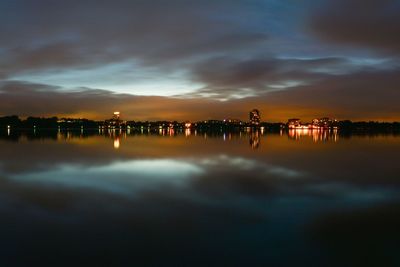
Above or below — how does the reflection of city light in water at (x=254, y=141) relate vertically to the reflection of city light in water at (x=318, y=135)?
above

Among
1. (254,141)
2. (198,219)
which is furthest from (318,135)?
(198,219)

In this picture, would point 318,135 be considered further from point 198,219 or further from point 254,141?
point 198,219

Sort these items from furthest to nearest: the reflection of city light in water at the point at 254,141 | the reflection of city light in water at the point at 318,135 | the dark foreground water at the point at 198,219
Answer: the reflection of city light in water at the point at 318,135, the reflection of city light in water at the point at 254,141, the dark foreground water at the point at 198,219

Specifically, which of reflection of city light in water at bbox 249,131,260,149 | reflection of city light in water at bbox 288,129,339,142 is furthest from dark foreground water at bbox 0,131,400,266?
reflection of city light in water at bbox 288,129,339,142

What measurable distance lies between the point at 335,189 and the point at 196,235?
32.2ft

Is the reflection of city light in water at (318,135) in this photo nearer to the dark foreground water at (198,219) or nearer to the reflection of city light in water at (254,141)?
the reflection of city light in water at (254,141)

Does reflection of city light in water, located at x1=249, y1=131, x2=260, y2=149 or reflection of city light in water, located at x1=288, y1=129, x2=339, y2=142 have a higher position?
reflection of city light in water, located at x1=249, y1=131, x2=260, y2=149

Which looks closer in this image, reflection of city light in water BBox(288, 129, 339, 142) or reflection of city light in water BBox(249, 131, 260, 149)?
reflection of city light in water BBox(249, 131, 260, 149)

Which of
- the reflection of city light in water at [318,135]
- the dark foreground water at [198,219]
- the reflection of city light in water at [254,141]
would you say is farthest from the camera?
the reflection of city light in water at [318,135]

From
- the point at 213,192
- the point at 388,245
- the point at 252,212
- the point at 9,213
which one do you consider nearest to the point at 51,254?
the point at 9,213

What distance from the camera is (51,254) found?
8.89m

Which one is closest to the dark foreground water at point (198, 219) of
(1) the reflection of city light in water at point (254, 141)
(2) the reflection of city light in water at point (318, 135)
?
(1) the reflection of city light in water at point (254, 141)

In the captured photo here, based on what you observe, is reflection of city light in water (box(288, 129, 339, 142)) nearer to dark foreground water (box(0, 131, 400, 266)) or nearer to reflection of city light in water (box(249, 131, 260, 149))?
reflection of city light in water (box(249, 131, 260, 149))

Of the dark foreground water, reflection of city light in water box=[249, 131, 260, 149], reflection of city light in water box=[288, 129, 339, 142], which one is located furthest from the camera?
reflection of city light in water box=[288, 129, 339, 142]
